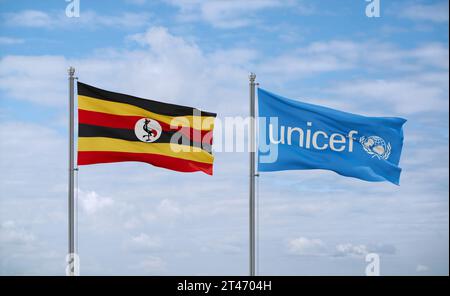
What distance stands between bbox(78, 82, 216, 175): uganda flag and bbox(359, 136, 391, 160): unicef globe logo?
5.11 metres

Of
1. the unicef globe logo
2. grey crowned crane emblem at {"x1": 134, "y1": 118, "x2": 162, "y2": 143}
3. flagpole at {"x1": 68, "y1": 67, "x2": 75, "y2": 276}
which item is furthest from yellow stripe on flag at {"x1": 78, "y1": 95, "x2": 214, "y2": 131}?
the unicef globe logo

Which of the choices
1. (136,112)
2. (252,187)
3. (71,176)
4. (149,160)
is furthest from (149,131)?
(252,187)

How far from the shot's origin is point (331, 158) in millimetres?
23438

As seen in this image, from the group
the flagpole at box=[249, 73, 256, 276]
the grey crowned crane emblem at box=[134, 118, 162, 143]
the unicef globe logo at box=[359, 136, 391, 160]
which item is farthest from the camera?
the unicef globe logo at box=[359, 136, 391, 160]

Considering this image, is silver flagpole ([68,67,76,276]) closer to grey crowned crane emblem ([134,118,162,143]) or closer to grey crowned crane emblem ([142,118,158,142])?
grey crowned crane emblem ([134,118,162,143])

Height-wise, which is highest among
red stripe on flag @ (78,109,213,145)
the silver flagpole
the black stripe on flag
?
the black stripe on flag

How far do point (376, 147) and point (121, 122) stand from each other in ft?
27.2

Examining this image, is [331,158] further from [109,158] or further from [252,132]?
[109,158]

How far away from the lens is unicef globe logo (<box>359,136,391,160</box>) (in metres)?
23.9

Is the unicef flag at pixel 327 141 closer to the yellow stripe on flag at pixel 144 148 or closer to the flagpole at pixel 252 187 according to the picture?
the flagpole at pixel 252 187
